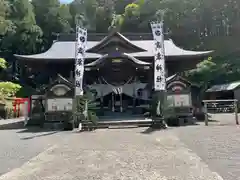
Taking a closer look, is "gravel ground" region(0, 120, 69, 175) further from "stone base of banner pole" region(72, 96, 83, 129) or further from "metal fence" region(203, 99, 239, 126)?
"metal fence" region(203, 99, 239, 126)

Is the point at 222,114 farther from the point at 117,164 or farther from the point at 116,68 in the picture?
the point at 117,164

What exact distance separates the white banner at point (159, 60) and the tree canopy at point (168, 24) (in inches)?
484

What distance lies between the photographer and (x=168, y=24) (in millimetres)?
31875

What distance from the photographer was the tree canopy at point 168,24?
26895 millimetres

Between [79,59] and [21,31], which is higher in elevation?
[21,31]

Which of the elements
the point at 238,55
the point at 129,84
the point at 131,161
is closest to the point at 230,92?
the point at 238,55

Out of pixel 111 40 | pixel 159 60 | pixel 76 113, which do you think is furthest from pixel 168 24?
pixel 76 113

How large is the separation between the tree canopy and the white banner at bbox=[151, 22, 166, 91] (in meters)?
12.3

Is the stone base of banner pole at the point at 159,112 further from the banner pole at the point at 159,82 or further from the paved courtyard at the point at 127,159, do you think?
the paved courtyard at the point at 127,159

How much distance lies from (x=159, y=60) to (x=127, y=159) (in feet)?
24.5

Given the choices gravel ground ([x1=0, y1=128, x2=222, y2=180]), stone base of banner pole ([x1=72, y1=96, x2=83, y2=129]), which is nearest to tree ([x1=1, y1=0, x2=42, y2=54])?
stone base of banner pole ([x1=72, y1=96, x2=83, y2=129])

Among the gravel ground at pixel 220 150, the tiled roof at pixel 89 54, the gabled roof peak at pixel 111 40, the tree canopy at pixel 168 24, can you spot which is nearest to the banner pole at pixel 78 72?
the tiled roof at pixel 89 54

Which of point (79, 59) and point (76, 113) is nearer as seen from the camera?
point (76, 113)

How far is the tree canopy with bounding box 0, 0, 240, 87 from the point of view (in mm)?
26895
